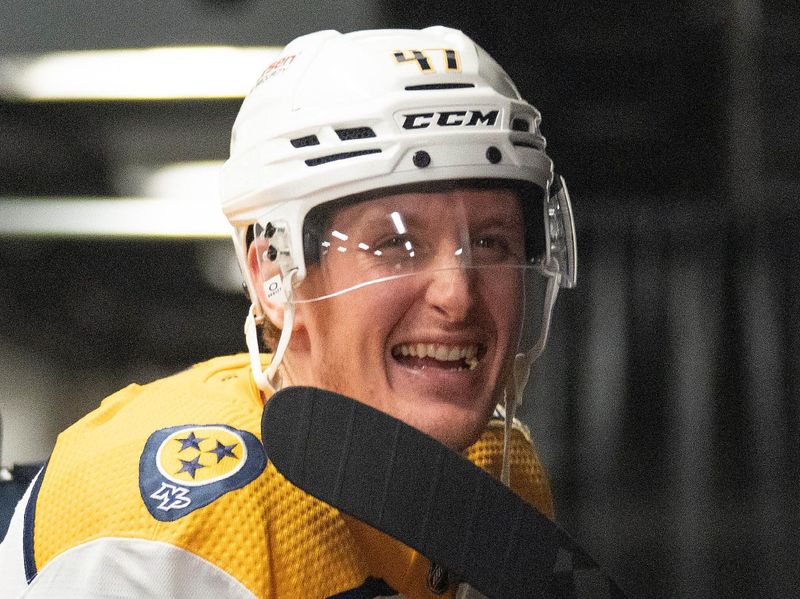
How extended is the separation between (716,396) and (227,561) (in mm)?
949

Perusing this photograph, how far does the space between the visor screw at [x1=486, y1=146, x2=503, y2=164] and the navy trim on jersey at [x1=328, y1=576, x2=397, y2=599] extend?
0.34m

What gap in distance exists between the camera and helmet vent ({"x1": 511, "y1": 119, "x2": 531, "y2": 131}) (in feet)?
2.97

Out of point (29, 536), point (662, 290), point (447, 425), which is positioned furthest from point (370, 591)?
point (662, 290)

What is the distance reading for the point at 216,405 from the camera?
87 cm

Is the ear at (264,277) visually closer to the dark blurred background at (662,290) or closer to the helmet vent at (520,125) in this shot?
the helmet vent at (520,125)

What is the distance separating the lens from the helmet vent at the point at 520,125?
905mm

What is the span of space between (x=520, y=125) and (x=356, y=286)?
197mm

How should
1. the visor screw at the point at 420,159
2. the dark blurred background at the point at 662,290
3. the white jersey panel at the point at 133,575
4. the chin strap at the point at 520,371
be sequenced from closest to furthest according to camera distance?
the white jersey panel at the point at 133,575, the visor screw at the point at 420,159, the chin strap at the point at 520,371, the dark blurred background at the point at 662,290

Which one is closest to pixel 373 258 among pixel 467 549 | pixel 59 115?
pixel 467 549

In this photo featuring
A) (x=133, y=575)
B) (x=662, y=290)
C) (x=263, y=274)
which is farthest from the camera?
(x=662, y=290)

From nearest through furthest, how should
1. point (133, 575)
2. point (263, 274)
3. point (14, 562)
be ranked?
point (133, 575)
point (14, 562)
point (263, 274)

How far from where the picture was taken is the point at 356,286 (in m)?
0.86

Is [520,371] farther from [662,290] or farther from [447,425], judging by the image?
[662,290]

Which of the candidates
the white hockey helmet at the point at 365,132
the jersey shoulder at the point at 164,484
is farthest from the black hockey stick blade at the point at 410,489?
the white hockey helmet at the point at 365,132
